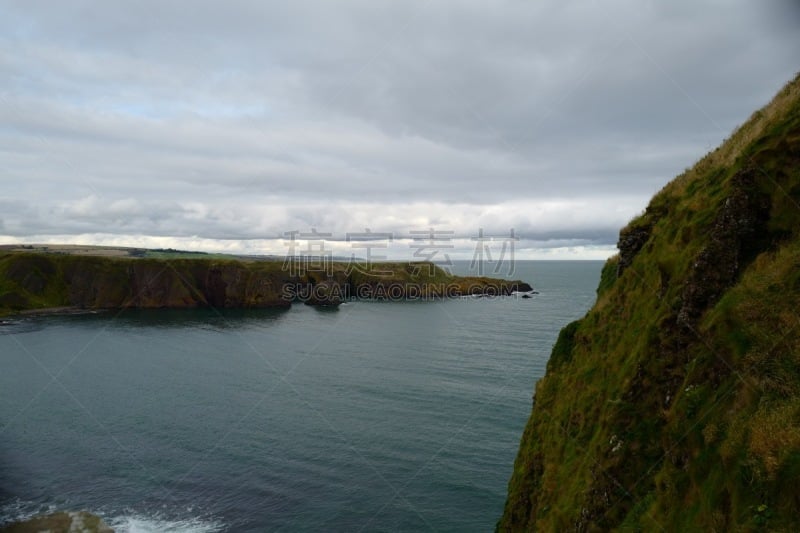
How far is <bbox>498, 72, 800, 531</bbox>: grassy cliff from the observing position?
10.5 metres

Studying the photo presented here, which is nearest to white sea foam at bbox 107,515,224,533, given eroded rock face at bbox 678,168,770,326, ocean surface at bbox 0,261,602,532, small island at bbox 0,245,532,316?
ocean surface at bbox 0,261,602,532

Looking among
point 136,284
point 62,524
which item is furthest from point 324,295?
point 62,524

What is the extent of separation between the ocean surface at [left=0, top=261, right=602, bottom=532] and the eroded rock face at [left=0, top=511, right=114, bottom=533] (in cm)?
120

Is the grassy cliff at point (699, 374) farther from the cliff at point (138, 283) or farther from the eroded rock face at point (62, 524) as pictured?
the cliff at point (138, 283)

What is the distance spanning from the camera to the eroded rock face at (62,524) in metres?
33.3

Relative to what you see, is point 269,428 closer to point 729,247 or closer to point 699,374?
point 699,374

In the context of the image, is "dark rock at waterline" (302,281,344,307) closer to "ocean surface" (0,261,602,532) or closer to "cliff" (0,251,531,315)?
"cliff" (0,251,531,315)

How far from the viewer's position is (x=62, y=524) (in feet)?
111

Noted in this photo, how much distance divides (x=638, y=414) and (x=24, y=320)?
16312 centimetres

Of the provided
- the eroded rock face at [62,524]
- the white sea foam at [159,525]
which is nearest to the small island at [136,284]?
the eroded rock face at [62,524]

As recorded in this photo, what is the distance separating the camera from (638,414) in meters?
15.6

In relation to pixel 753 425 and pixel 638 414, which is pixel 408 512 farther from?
pixel 753 425

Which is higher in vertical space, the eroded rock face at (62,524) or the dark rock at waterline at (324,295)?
the dark rock at waterline at (324,295)

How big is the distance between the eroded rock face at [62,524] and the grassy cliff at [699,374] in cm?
3080
